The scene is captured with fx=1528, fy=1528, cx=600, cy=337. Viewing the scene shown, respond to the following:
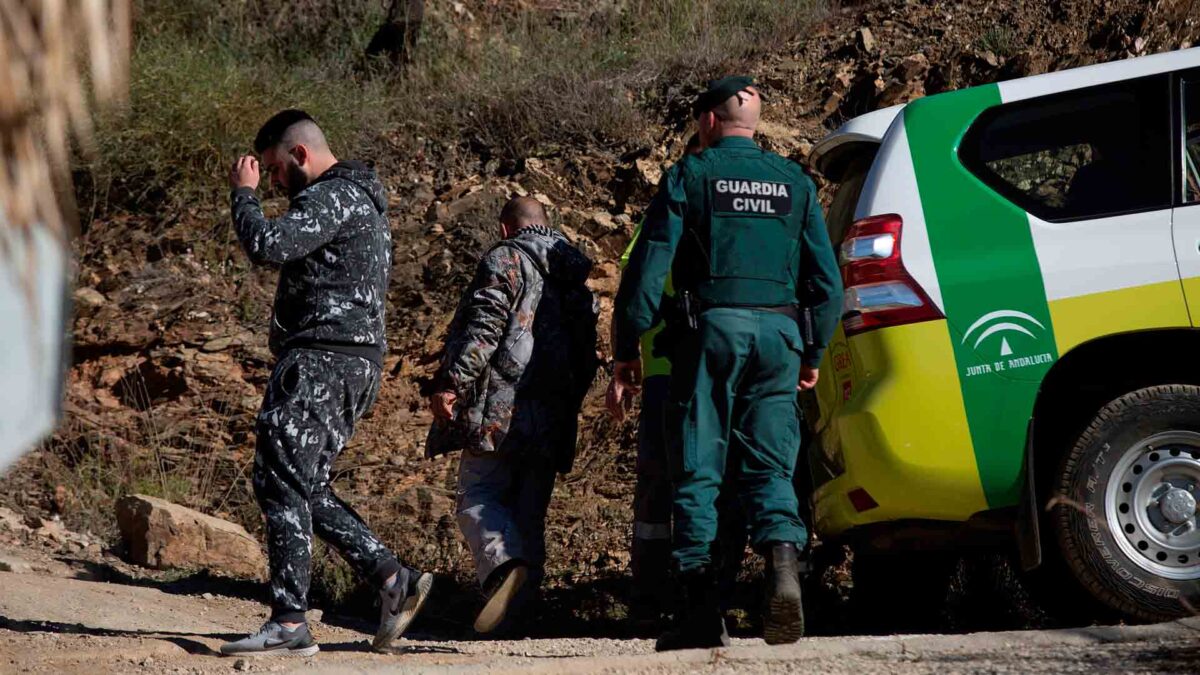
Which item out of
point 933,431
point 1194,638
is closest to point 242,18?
point 933,431

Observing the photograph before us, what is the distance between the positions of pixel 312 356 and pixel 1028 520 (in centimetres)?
249

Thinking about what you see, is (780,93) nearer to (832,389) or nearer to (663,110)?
(663,110)

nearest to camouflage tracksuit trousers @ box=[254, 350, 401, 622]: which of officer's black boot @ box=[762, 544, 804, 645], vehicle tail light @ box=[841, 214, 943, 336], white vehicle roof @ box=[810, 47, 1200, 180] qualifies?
officer's black boot @ box=[762, 544, 804, 645]

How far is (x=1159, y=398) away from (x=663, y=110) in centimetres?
664

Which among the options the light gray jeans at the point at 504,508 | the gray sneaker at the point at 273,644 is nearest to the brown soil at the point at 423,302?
the light gray jeans at the point at 504,508

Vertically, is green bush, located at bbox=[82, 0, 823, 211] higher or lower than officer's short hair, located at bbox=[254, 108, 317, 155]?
higher

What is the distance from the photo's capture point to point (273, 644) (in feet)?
17.0

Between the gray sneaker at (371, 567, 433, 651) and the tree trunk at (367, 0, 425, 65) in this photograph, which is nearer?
the gray sneaker at (371, 567, 433, 651)

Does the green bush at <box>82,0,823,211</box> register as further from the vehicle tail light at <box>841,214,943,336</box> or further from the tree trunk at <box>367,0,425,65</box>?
the vehicle tail light at <box>841,214,943,336</box>

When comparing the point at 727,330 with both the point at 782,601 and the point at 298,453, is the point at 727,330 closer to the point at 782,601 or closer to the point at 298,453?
the point at 782,601

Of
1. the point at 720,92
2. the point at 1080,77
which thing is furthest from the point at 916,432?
the point at 1080,77

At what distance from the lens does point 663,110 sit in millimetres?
11320

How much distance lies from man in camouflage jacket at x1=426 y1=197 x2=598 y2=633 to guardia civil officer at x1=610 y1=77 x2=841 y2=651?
1.07 m

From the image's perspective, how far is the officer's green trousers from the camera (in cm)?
479
